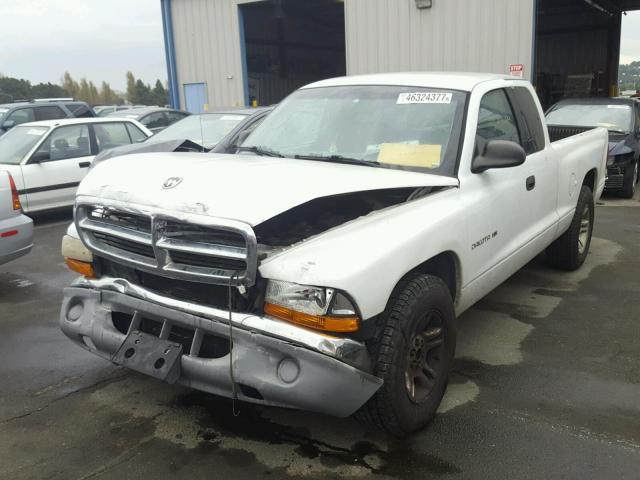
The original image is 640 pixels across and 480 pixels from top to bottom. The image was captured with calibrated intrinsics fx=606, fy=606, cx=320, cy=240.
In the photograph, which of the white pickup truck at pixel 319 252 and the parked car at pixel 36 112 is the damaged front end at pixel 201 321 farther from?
the parked car at pixel 36 112

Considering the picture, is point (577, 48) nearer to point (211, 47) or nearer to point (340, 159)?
point (211, 47)

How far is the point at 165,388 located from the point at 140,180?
1.36 meters

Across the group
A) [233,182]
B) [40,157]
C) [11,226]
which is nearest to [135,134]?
[40,157]

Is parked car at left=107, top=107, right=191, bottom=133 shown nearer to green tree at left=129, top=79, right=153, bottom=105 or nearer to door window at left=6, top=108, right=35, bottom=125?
door window at left=6, top=108, right=35, bottom=125

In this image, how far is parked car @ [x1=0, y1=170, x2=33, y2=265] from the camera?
5516 mm

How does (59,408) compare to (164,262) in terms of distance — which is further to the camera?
(59,408)

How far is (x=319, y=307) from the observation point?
2.58 metres

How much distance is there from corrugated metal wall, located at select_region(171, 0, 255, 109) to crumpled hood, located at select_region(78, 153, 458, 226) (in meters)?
15.4

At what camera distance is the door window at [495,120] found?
3912 millimetres

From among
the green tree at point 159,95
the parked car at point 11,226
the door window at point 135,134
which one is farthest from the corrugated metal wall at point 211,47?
the green tree at point 159,95

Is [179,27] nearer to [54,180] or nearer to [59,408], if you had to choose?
[54,180]

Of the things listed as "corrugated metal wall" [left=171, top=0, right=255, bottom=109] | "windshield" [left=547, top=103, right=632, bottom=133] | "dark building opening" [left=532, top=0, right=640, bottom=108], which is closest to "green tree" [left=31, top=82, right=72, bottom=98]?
"corrugated metal wall" [left=171, top=0, right=255, bottom=109]

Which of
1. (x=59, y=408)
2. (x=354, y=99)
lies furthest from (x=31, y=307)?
(x=354, y=99)

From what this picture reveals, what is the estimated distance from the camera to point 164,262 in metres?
2.88
